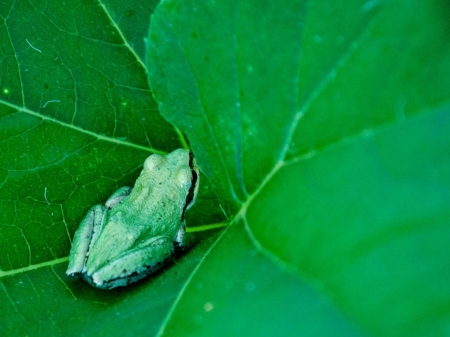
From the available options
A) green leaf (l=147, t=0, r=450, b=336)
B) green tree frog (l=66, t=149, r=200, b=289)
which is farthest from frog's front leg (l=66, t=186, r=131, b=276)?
green leaf (l=147, t=0, r=450, b=336)

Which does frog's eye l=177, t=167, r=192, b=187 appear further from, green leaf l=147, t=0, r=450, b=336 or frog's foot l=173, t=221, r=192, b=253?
green leaf l=147, t=0, r=450, b=336

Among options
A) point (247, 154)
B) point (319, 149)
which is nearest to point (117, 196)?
point (247, 154)

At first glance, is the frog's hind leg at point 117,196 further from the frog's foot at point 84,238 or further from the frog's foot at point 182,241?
the frog's foot at point 182,241

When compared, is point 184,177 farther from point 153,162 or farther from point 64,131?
point 64,131

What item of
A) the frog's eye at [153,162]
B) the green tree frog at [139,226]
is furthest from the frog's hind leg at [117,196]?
the frog's eye at [153,162]

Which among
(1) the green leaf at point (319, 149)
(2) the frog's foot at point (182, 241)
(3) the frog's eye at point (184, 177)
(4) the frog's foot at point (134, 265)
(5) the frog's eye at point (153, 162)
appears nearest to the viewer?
(1) the green leaf at point (319, 149)

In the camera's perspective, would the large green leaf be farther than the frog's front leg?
No
